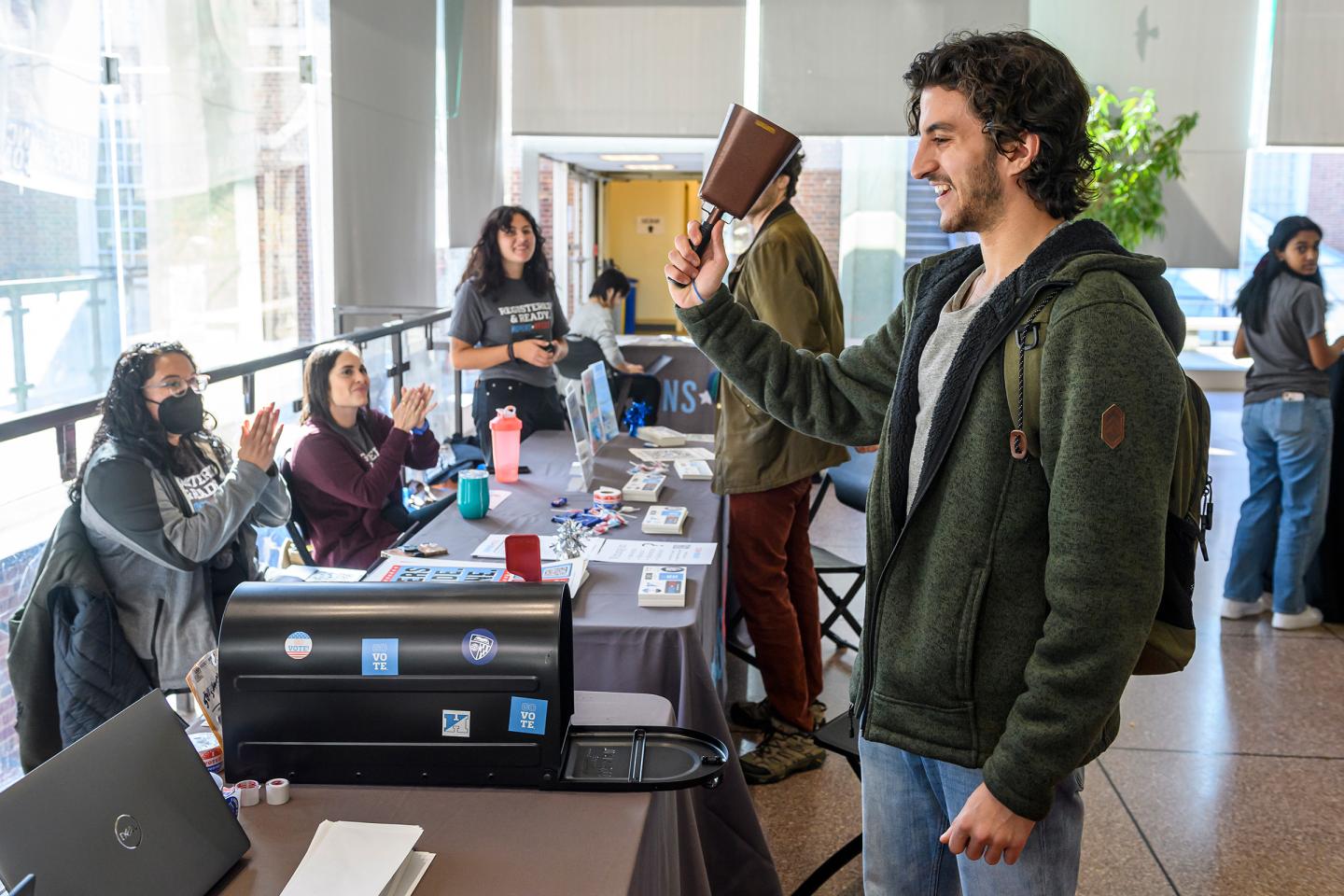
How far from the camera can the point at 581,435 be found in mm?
3221

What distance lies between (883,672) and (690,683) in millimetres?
820

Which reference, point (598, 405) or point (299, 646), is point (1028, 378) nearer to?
point (299, 646)

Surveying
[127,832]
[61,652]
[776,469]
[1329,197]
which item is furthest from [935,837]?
[1329,197]

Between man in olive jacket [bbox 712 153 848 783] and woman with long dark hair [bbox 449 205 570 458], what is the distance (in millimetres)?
1115

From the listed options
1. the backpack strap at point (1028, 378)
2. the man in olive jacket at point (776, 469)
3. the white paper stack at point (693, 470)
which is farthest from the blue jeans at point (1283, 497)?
the backpack strap at point (1028, 378)

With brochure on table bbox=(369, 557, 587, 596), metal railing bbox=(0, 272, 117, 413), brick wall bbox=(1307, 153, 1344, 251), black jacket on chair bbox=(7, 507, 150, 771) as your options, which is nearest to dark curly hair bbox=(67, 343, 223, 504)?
black jacket on chair bbox=(7, 507, 150, 771)

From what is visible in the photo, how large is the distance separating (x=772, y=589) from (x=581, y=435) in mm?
689

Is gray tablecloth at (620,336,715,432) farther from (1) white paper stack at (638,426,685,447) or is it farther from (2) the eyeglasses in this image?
(2) the eyeglasses

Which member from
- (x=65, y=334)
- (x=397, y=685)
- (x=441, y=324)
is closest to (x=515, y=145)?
(x=441, y=324)

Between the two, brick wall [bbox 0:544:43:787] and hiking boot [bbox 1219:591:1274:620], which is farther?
hiking boot [bbox 1219:591:1274:620]

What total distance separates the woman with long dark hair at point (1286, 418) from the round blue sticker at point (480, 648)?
12.1ft

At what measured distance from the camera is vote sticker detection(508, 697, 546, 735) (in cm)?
144

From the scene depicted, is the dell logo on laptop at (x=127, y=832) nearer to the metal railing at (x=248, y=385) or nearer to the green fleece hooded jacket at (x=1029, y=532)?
→ the green fleece hooded jacket at (x=1029, y=532)

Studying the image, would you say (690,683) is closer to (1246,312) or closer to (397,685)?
(397,685)
